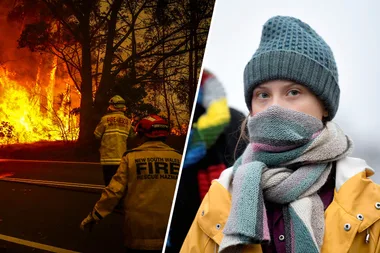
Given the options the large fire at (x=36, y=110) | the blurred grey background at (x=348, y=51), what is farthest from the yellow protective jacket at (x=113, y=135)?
the blurred grey background at (x=348, y=51)

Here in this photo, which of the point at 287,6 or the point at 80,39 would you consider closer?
the point at 287,6

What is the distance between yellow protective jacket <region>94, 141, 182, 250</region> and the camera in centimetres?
241

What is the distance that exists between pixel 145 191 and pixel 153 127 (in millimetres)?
335

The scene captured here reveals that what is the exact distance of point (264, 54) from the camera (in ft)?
4.64

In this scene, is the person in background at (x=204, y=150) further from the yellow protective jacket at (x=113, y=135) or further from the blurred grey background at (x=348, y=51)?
the yellow protective jacket at (x=113, y=135)

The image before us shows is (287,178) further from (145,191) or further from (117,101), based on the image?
(117,101)

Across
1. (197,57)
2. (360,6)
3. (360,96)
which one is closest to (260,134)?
(360,96)

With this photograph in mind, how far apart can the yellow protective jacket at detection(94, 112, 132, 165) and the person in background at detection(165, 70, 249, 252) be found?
444 millimetres

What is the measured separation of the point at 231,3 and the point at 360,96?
2.34 ft

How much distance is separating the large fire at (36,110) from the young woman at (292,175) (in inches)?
55.1

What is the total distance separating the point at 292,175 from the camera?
1.33 metres

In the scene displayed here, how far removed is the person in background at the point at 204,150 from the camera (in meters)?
2.12

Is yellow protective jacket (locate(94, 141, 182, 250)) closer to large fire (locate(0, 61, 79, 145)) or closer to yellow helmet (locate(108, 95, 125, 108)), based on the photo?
yellow helmet (locate(108, 95, 125, 108))

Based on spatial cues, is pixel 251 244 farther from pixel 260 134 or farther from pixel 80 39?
pixel 80 39
